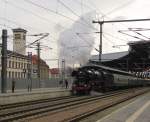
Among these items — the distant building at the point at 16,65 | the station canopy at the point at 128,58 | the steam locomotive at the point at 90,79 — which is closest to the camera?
the steam locomotive at the point at 90,79

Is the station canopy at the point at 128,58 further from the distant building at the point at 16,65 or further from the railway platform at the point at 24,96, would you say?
the railway platform at the point at 24,96

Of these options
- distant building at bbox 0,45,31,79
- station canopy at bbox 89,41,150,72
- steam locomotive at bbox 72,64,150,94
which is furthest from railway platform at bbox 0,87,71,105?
distant building at bbox 0,45,31,79

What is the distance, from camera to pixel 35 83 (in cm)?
7306

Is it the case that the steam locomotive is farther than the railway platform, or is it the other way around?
the steam locomotive

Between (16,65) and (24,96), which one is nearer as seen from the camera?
(24,96)

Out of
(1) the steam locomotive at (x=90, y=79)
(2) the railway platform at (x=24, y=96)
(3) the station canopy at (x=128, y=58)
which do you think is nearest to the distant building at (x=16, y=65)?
(3) the station canopy at (x=128, y=58)

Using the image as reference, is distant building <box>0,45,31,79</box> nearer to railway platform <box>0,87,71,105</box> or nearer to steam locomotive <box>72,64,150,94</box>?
steam locomotive <box>72,64,150,94</box>

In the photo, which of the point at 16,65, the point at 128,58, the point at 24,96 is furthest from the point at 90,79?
the point at 16,65

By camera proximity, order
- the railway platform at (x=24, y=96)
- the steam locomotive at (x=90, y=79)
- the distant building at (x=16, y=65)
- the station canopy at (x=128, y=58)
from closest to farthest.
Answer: the railway platform at (x=24, y=96), the steam locomotive at (x=90, y=79), the station canopy at (x=128, y=58), the distant building at (x=16, y=65)

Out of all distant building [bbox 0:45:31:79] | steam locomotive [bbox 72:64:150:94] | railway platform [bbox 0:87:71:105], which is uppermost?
distant building [bbox 0:45:31:79]

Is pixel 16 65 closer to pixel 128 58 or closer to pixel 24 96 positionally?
pixel 128 58

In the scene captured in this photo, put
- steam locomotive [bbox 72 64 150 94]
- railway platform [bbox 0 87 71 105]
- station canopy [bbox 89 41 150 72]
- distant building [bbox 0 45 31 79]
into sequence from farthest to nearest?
distant building [bbox 0 45 31 79] → station canopy [bbox 89 41 150 72] → steam locomotive [bbox 72 64 150 94] → railway platform [bbox 0 87 71 105]

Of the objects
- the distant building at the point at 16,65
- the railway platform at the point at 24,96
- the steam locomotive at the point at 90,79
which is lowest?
the railway platform at the point at 24,96

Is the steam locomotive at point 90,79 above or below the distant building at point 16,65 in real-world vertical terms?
below
